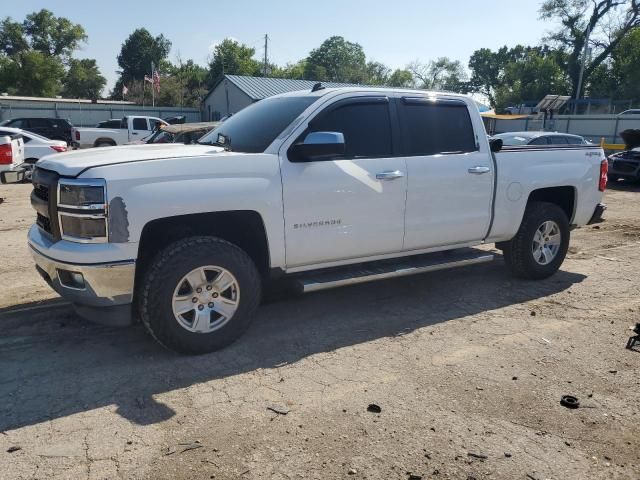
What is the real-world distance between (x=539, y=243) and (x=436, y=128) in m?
2.00

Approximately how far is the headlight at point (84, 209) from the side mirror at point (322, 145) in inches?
58.3

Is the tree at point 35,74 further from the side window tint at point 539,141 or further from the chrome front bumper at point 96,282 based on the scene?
the chrome front bumper at point 96,282

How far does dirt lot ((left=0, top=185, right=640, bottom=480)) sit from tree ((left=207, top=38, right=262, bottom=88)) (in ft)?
215

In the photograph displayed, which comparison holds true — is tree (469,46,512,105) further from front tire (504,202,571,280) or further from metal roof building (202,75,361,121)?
front tire (504,202,571,280)

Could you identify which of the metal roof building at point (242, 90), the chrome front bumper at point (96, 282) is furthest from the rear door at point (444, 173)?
the metal roof building at point (242, 90)

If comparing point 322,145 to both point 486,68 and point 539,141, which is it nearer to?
point 539,141

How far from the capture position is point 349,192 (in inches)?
175

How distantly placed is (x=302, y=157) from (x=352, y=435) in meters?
2.12

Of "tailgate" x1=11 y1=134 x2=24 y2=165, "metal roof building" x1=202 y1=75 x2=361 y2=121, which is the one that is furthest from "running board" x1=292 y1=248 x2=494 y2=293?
"metal roof building" x1=202 y1=75 x2=361 y2=121

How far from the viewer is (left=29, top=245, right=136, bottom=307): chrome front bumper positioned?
11.7 ft

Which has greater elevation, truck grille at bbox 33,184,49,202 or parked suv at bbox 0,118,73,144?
parked suv at bbox 0,118,73,144

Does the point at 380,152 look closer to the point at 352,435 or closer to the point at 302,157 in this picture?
the point at 302,157

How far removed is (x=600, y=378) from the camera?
3.85 metres

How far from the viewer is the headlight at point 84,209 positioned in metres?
3.50
